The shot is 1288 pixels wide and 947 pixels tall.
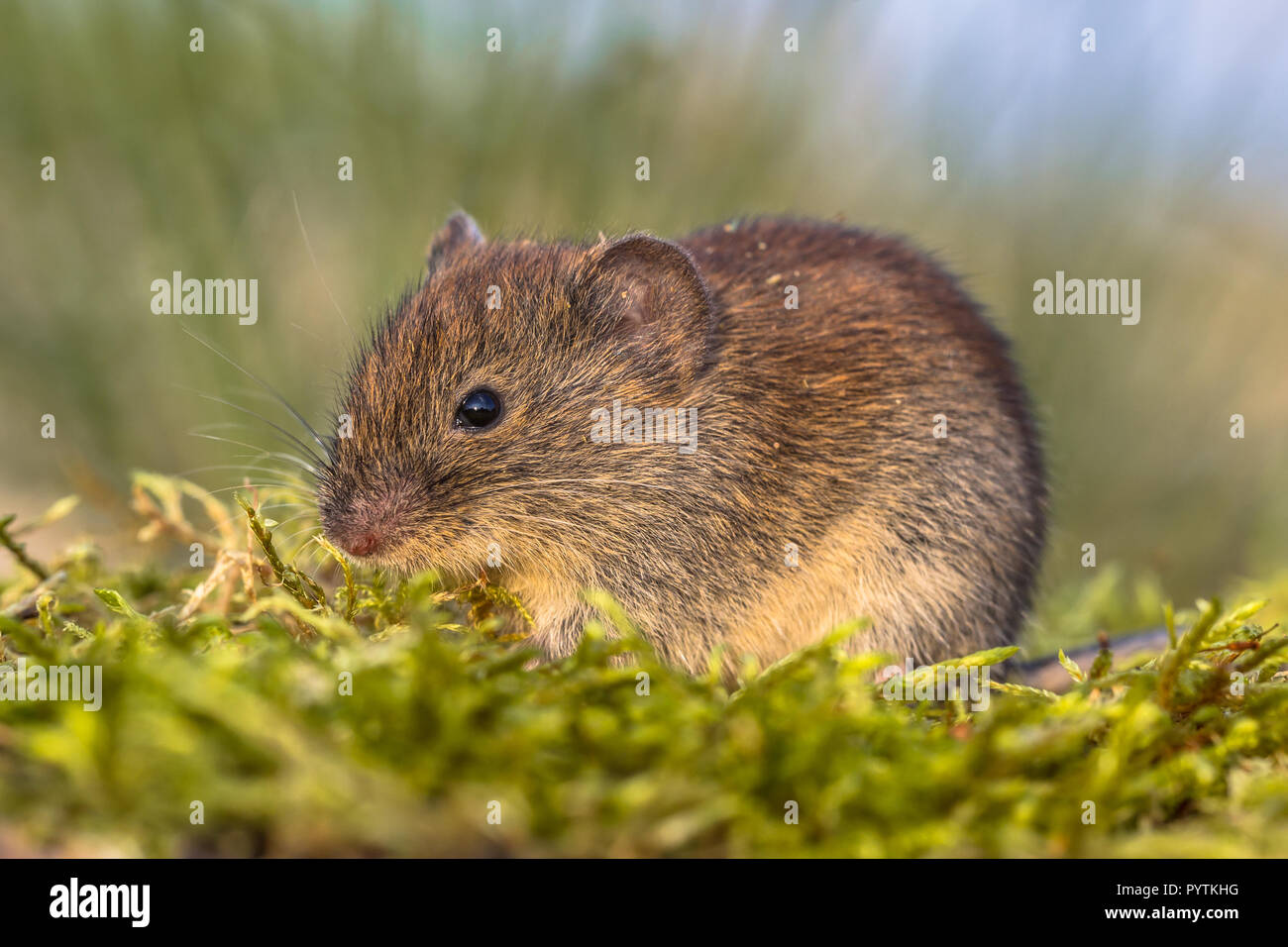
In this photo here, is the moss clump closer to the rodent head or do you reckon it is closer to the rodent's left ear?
the rodent head

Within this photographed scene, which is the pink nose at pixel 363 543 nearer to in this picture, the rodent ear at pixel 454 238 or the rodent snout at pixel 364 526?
the rodent snout at pixel 364 526

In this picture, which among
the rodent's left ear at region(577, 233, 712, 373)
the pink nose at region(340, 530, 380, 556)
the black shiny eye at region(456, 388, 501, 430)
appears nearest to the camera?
the pink nose at region(340, 530, 380, 556)

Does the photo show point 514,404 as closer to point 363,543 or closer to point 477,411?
point 477,411

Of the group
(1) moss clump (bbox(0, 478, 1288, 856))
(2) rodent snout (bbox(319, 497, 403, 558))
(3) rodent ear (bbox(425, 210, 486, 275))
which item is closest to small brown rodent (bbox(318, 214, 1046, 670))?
(2) rodent snout (bbox(319, 497, 403, 558))

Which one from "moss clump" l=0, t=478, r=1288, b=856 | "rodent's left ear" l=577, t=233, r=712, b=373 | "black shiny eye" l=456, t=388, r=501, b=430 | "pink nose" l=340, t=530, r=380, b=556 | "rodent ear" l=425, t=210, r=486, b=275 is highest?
"rodent ear" l=425, t=210, r=486, b=275

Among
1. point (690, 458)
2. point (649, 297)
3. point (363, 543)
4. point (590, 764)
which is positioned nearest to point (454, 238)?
point (649, 297)
